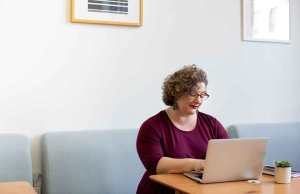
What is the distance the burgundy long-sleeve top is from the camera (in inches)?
94.0

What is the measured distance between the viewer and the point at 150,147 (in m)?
2.41

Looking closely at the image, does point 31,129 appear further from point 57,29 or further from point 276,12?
point 276,12

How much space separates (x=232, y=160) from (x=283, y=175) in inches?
9.3

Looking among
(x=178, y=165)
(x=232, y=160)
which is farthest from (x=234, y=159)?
(x=178, y=165)

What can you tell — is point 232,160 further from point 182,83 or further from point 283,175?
point 182,83

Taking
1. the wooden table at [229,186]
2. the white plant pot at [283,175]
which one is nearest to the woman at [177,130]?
the wooden table at [229,186]

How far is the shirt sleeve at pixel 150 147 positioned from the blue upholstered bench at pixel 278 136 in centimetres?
109

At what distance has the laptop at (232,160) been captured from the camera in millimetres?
2051

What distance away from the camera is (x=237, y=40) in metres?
3.54

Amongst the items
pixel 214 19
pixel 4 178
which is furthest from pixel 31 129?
pixel 214 19

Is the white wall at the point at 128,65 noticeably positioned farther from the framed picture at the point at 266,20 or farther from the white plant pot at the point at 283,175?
the white plant pot at the point at 283,175

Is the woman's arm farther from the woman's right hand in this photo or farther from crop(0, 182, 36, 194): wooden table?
crop(0, 182, 36, 194): wooden table

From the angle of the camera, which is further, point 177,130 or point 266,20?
point 266,20

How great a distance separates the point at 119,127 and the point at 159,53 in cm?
59
